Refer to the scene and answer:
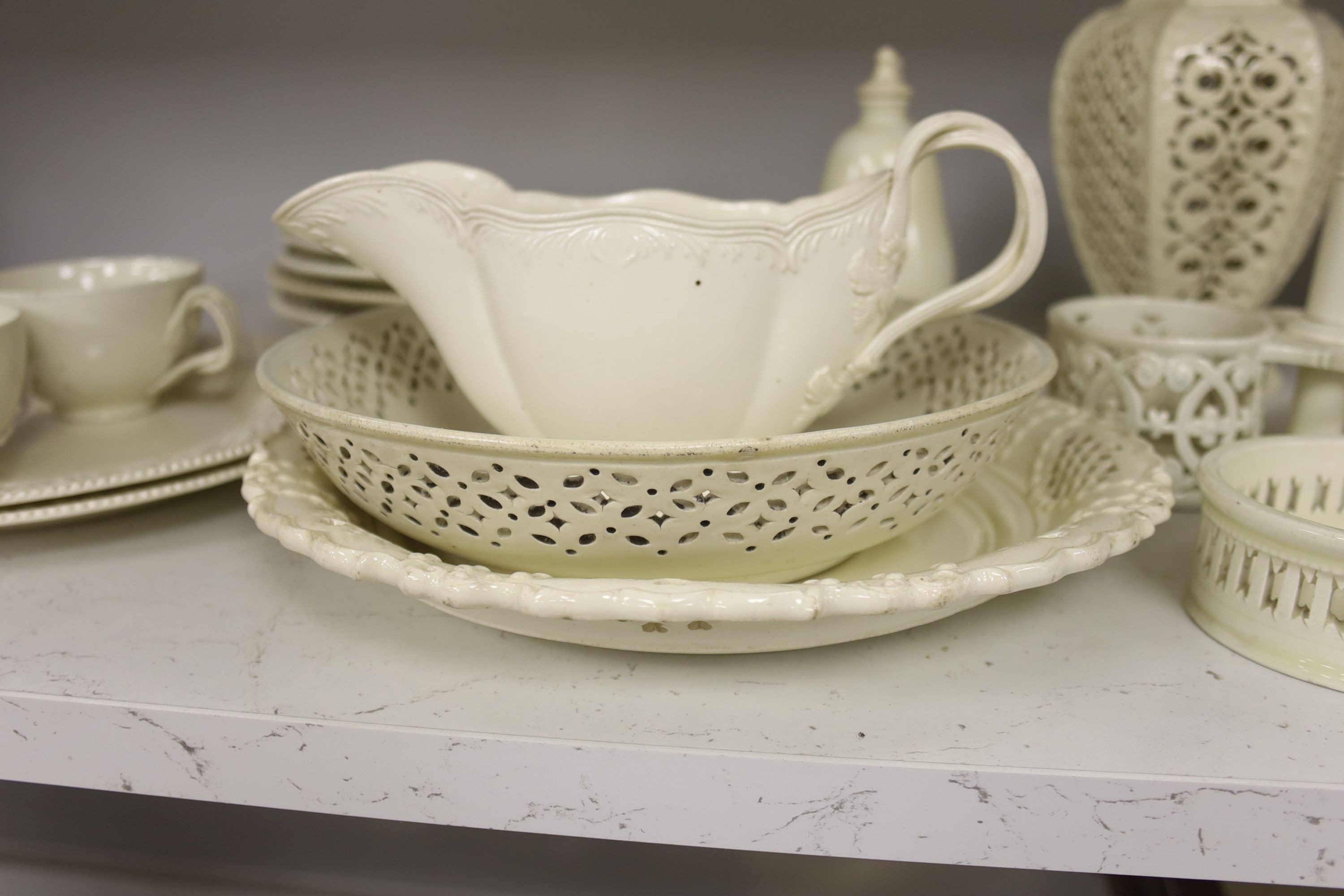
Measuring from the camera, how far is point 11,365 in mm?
483

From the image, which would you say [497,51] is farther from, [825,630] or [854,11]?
[825,630]

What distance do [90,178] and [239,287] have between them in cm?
15

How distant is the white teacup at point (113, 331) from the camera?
1.77 ft

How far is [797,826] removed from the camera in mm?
330

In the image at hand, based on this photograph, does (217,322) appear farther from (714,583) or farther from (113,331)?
(714,583)

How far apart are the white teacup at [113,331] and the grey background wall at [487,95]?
0.25m

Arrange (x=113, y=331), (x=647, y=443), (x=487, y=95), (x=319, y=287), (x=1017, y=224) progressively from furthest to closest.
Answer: (x=487, y=95) < (x=319, y=287) < (x=113, y=331) < (x=1017, y=224) < (x=647, y=443)

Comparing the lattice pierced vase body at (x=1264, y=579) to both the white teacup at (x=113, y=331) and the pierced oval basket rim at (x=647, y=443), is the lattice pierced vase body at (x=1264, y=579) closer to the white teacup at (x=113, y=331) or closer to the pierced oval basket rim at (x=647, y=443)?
the pierced oval basket rim at (x=647, y=443)

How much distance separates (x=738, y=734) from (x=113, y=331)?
44 centimetres

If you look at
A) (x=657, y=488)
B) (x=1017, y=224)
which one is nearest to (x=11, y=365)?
(x=657, y=488)

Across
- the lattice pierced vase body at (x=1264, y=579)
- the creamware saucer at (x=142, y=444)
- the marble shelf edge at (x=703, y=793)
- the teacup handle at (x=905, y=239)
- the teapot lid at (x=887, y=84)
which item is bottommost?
the marble shelf edge at (x=703, y=793)

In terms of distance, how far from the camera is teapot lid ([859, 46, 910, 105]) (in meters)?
0.64

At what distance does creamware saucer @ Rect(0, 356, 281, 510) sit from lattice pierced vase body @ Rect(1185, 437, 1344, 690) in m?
0.44

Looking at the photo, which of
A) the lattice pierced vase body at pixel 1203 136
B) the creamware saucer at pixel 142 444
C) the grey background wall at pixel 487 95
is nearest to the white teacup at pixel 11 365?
the creamware saucer at pixel 142 444
